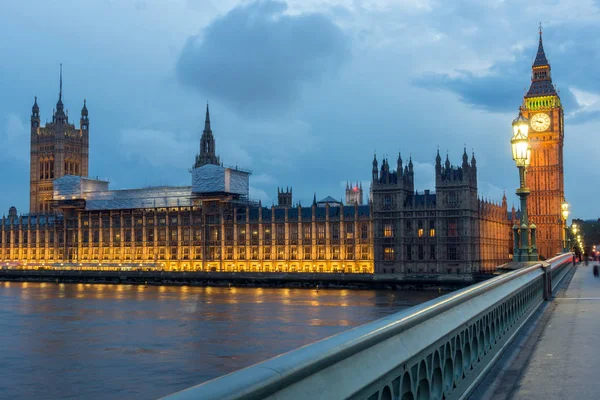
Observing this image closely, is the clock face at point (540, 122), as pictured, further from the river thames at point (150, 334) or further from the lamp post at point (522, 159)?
the lamp post at point (522, 159)

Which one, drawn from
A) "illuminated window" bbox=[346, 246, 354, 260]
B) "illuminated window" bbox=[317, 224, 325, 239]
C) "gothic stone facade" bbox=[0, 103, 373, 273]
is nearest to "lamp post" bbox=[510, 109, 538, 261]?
"gothic stone facade" bbox=[0, 103, 373, 273]

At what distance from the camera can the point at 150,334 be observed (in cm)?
5050

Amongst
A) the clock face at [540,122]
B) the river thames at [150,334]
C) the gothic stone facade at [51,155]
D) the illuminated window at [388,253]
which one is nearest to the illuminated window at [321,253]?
the illuminated window at [388,253]

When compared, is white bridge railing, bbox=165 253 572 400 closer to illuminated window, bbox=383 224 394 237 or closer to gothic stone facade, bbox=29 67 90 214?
illuminated window, bbox=383 224 394 237

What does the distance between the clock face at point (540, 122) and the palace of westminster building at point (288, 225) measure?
33.4 inches

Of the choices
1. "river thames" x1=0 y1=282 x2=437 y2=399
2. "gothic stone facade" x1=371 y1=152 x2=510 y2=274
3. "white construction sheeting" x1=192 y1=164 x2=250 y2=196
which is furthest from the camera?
"white construction sheeting" x1=192 y1=164 x2=250 y2=196

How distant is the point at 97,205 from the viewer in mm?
128750

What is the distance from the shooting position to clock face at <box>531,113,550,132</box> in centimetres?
12475

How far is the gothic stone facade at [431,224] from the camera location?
98.5m

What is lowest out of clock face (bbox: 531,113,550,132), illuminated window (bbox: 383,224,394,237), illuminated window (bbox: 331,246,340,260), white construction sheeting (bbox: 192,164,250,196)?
illuminated window (bbox: 331,246,340,260)

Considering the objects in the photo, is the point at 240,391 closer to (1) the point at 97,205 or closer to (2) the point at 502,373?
(2) the point at 502,373

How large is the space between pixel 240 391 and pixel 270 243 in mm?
109830

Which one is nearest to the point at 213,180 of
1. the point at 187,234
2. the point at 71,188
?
the point at 187,234

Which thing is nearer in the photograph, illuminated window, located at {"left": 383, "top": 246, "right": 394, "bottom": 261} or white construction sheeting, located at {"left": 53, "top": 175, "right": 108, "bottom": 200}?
illuminated window, located at {"left": 383, "top": 246, "right": 394, "bottom": 261}
